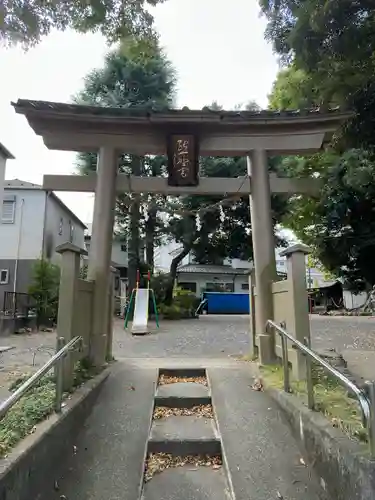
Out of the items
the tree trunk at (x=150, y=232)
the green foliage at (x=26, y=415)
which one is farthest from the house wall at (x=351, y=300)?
the green foliage at (x=26, y=415)

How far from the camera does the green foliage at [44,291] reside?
45.8 feet

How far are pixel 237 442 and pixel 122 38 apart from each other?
6.03 m

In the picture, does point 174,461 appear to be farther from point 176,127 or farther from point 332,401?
point 176,127

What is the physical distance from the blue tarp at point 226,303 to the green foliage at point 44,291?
10.6m

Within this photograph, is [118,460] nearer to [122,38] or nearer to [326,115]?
[326,115]

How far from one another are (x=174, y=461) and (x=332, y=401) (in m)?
1.45

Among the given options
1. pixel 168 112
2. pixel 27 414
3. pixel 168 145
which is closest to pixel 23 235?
pixel 168 145

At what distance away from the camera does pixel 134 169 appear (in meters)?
17.8

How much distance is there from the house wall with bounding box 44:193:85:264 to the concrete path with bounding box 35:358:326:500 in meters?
14.0

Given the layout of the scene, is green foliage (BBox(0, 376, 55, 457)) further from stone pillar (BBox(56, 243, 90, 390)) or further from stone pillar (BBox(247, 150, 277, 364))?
stone pillar (BBox(247, 150, 277, 364))

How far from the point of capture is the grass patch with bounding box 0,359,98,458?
8.71 feet

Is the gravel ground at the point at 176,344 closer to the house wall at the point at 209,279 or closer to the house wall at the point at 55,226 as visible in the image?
the house wall at the point at 55,226

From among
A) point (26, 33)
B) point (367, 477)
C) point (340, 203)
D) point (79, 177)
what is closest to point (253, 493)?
point (367, 477)

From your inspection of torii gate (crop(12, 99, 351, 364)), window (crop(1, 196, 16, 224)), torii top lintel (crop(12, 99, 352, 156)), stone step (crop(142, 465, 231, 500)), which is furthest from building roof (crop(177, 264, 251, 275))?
stone step (crop(142, 465, 231, 500))
